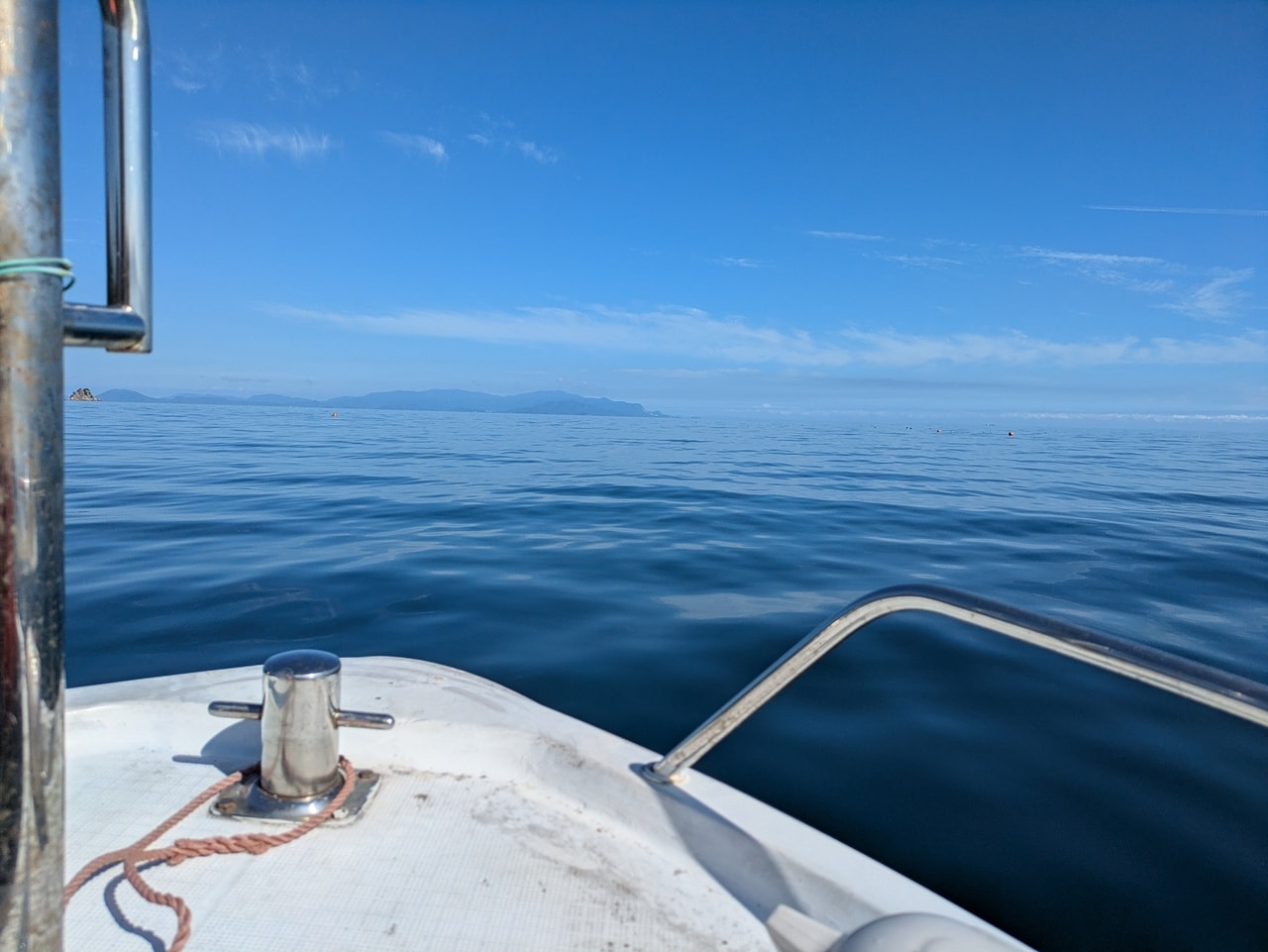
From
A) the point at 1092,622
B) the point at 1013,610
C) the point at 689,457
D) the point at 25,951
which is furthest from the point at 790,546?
the point at 689,457

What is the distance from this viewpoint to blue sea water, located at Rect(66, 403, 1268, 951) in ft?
7.64

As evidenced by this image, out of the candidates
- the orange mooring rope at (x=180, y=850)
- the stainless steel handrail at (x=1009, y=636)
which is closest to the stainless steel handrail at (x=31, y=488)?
the orange mooring rope at (x=180, y=850)

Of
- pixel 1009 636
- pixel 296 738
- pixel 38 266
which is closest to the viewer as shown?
pixel 38 266

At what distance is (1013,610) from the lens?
1243mm

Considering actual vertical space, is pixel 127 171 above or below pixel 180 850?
above

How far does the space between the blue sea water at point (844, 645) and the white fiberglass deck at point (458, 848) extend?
0.94 meters

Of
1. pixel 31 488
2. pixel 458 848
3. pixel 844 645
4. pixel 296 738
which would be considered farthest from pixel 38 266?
pixel 844 645

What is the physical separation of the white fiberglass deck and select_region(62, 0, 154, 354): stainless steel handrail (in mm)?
1174

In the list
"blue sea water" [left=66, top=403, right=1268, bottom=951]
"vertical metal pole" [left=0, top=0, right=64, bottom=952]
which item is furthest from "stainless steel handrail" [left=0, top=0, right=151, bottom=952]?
"blue sea water" [left=66, top=403, right=1268, bottom=951]

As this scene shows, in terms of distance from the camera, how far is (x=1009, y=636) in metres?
1.19

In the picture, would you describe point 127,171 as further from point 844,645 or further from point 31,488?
point 844,645

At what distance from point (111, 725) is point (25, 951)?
1604 mm

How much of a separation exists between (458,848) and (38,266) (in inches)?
57.0

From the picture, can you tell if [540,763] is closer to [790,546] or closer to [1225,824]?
[1225,824]
